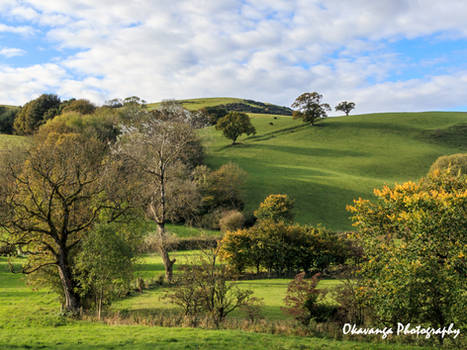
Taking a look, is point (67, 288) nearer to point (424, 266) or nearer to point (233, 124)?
point (424, 266)

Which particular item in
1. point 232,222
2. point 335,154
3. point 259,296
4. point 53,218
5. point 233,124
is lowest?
point 259,296

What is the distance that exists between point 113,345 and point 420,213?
1289 cm

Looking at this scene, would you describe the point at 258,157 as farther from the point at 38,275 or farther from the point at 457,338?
the point at 457,338

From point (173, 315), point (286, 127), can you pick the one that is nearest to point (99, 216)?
point (173, 315)

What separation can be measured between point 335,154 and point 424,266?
8521 centimetres

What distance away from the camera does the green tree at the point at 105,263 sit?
825 inches

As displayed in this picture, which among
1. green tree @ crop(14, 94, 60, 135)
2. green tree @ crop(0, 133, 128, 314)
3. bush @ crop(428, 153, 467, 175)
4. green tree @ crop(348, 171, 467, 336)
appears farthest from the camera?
green tree @ crop(14, 94, 60, 135)

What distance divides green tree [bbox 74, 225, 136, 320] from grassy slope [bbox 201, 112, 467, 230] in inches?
1226

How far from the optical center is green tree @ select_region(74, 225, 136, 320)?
20953mm

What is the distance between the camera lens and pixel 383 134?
112 meters

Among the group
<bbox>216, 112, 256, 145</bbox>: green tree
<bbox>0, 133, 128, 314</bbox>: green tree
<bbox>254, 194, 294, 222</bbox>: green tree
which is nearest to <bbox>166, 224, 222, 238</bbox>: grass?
<bbox>254, 194, 294, 222</bbox>: green tree

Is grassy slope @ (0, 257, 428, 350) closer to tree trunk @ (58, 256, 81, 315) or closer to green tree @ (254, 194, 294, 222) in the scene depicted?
tree trunk @ (58, 256, 81, 315)

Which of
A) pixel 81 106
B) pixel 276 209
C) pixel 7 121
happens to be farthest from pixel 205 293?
pixel 7 121

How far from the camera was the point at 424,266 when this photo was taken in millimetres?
13508
